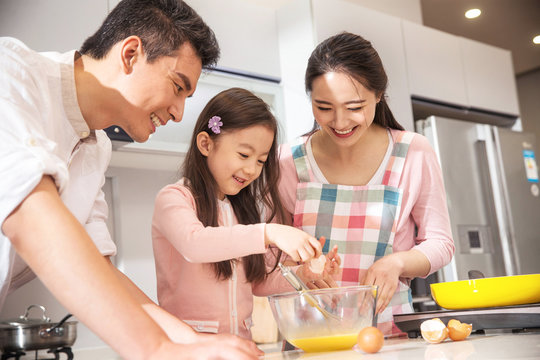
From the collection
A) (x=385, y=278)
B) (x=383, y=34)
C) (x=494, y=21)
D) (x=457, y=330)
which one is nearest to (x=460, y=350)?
(x=457, y=330)

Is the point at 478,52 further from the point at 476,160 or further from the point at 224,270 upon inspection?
the point at 224,270

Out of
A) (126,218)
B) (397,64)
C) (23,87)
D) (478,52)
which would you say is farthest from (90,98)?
(478,52)

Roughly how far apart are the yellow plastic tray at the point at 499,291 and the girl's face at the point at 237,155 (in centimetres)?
52

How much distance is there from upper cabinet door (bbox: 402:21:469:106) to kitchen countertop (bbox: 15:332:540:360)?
206cm

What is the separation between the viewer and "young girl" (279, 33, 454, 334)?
1319 millimetres

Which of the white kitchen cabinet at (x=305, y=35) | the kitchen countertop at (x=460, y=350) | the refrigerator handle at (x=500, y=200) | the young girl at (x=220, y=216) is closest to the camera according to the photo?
the kitchen countertop at (x=460, y=350)

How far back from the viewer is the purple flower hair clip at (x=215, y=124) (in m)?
1.28

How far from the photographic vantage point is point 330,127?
4.45ft

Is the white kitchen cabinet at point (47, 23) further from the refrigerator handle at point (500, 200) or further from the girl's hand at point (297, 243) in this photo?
the refrigerator handle at point (500, 200)

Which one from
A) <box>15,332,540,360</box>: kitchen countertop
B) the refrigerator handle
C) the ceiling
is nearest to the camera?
<box>15,332,540,360</box>: kitchen countertop

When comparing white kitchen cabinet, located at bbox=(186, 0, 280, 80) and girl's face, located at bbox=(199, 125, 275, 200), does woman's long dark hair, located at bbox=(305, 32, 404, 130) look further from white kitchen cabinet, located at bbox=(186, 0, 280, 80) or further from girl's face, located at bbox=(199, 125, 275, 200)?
white kitchen cabinet, located at bbox=(186, 0, 280, 80)

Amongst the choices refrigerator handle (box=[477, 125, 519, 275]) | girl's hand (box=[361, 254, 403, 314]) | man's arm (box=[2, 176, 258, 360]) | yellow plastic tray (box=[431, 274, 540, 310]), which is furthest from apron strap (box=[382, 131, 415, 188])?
refrigerator handle (box=[477, 125, 519, 275])

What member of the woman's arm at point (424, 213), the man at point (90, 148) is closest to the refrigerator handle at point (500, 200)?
the woman's arm at point (424, 213)

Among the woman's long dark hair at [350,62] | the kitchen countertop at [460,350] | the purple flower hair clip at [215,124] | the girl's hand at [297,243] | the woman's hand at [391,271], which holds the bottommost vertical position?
the kitchen countertop at [460,350]
